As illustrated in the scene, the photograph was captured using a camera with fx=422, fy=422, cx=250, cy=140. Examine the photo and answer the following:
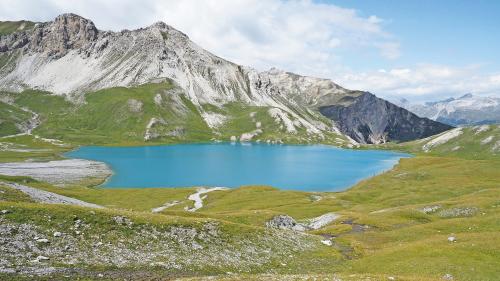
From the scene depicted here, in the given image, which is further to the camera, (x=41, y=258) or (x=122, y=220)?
(x=122, y=220)

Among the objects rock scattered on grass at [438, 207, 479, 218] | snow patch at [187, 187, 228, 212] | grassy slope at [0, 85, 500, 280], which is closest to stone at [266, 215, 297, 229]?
grassy slope at [0, 85, 500, 280]

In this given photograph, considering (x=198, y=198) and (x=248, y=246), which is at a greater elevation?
(x=248, y=246)

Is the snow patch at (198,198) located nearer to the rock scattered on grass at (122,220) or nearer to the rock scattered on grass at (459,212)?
the rock scattered on grass at (459,212)

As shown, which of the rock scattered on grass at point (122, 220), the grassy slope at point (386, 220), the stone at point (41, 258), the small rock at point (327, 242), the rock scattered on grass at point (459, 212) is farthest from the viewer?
the rock scattered on grass at point (459, 212)

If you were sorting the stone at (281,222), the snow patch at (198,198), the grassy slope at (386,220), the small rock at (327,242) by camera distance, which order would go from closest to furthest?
the grassy slope at (386,220) < the small rock at (327,242) < the stone at (281,222) < the snow patch at (198,198)

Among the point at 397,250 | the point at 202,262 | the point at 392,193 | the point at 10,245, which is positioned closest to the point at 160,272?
the point at 202,262

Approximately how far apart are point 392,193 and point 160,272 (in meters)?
116

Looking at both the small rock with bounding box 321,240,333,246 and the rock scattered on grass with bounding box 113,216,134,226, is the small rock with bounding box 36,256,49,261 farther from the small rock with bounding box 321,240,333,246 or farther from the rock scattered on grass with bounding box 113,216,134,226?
the small rock with bounding box 321,240,333,246

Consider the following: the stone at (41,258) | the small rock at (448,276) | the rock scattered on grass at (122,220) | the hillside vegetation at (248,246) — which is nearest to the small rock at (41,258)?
the stone at (41,258)

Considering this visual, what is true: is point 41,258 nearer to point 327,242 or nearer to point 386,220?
point 327,242

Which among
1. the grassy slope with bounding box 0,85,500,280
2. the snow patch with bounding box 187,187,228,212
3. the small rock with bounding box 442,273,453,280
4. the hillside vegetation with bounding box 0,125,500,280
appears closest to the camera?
the hillside vegetation with bounding box 0,125,500,280

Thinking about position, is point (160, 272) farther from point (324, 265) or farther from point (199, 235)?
point (324, 265)

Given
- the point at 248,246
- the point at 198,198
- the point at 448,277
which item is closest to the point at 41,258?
the point at 248,246

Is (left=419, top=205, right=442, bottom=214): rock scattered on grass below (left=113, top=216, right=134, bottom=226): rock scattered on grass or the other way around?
below
